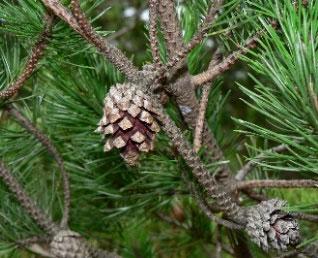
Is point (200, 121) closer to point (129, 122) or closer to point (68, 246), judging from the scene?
point (129, 122)

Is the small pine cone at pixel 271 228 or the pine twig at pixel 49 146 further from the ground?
the pine twig at pixel 49 146

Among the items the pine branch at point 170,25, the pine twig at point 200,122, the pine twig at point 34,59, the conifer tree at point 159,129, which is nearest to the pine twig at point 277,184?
the conifer tree at point 159,129

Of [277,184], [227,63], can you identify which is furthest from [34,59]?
[277,184]

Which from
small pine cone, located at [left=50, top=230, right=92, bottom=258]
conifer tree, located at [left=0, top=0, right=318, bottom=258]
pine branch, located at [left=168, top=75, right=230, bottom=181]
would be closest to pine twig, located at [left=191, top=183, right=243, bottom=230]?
conifer tree, located at [left=0, top=0, right=318, bottom=258]

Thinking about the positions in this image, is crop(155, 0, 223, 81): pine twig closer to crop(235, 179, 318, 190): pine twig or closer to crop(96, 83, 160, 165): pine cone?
crop(96, 83, 160, 165): pine cone

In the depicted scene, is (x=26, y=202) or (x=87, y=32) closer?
(x=87, y=32)

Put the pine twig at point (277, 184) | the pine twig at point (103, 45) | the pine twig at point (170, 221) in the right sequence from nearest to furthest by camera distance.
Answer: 1. the pine twig at point (103, 45)
2. the pine twig at point (277, 184)
3. the pine twig at point (170, 221)

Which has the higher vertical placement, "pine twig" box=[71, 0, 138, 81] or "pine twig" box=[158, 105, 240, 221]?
"pine twig" box=[71, 0, 138, 81]

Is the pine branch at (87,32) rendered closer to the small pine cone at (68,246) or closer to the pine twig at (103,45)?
the pine twig at (103,45)
